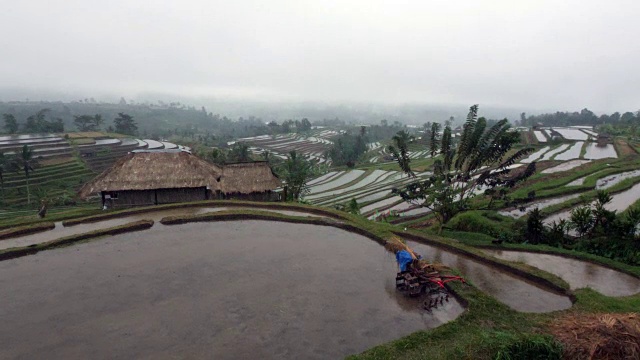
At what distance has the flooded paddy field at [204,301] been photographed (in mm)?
8281

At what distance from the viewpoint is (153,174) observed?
2181 centimetres

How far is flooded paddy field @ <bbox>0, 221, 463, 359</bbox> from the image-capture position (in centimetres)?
828

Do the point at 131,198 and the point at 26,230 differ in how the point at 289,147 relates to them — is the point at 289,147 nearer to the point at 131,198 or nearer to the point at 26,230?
the point at 131,198

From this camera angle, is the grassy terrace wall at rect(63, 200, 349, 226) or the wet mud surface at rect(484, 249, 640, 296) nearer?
the wet mud surface at rect(484, 249, 640, 296)

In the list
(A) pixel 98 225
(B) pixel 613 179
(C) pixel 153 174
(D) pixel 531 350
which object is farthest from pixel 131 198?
(B) pixel 613 179

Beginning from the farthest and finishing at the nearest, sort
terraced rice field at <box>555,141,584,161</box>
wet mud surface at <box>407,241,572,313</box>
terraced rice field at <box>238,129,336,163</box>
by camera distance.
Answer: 1. terraced rice field at <box>238,129,336,163</box>
2. terraced rice field at <box>555,141,584,161</box>
3. wet mud surface at <box>407,241,572,313</box>

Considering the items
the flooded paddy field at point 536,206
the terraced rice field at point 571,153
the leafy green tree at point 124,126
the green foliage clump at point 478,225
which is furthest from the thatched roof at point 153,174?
the leafy green tree at point 124,126

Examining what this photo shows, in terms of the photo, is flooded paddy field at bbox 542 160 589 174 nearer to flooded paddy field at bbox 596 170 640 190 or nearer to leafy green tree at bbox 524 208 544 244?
flooded paddy field at bbox 596 170 640 190

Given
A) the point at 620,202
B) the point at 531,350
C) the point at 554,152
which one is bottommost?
the point at 620,202

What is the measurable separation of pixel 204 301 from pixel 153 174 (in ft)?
46.7

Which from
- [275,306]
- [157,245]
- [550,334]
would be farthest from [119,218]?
[550,334]

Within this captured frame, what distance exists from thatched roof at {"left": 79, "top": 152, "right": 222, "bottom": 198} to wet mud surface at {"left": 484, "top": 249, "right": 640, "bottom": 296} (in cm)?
1747

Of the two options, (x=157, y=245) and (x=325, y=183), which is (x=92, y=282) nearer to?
(x=157, y=245)

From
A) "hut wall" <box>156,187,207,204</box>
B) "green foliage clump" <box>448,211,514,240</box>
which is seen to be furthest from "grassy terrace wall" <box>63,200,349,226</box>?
"green foliage clump" <box>448,211,514,240</box>
